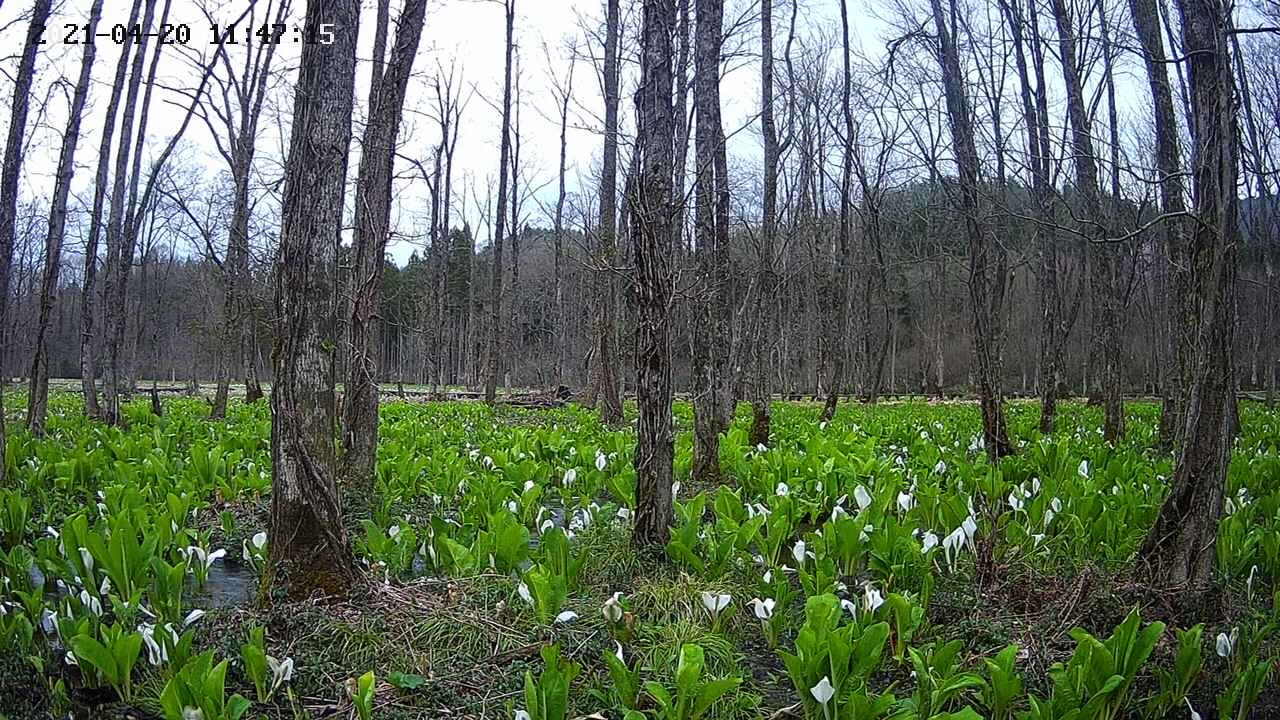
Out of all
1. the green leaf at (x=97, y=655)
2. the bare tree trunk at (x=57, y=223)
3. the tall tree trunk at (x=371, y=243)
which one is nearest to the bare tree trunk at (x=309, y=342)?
the green leaf at (x=97, y=655)

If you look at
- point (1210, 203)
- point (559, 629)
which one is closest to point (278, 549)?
point (559, 629)

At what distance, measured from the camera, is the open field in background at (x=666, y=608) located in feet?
9.46

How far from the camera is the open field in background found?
2.88 m

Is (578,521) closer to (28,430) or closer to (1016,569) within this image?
(1016,569)

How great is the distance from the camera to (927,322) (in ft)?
121

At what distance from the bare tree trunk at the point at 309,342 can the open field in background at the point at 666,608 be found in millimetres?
252

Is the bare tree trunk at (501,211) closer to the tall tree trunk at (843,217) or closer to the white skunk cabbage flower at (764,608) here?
the tall tree trunk at (843,217)

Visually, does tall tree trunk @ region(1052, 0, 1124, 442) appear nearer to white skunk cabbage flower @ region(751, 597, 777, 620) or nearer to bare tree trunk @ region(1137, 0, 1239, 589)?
bare tree trunk @ region(1137, 0, 1239, 589)

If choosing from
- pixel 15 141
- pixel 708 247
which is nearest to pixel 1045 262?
pixel 708 247

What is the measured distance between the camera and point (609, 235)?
45.5ft

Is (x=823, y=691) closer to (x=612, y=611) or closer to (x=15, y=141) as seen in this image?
(x=612, y=611)

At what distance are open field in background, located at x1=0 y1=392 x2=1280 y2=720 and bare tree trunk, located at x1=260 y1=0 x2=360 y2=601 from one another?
0.83ft

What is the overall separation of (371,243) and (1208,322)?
594 centimetres

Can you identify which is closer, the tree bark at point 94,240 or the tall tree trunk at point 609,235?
the tree bark at point 94,240
